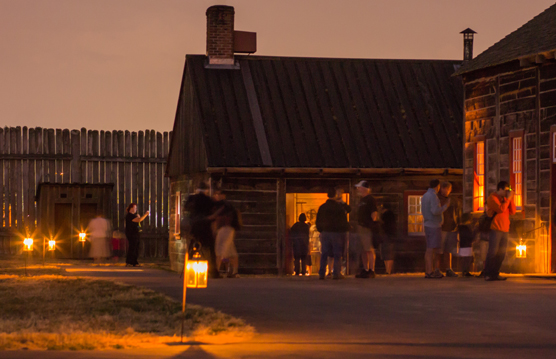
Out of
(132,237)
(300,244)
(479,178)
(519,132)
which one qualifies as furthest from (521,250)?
(132,237)

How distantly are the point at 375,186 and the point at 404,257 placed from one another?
2.04 meters

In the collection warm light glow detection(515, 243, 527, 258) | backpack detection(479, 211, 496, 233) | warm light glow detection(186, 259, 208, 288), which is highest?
backpack detection(479, 211, 496, 233)

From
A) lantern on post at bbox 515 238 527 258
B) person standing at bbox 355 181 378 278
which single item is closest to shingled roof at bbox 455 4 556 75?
lantern on post at bbox 515 238 527 258

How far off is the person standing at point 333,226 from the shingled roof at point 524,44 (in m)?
5.03

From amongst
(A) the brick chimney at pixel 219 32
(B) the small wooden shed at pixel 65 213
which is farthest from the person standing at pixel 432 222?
(B) the small wooden shed at pixel 65 213

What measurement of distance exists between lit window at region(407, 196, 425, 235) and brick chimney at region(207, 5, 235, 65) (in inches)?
255

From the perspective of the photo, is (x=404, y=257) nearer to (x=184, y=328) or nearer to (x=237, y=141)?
(x=237, y=141)

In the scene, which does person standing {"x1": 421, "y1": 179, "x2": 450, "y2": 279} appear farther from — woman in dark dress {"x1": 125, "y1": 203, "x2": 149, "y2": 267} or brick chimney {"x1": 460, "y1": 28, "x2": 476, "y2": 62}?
brick chimney {"x1": 460, "y1": 28, "x2": 476, "y2": 62}

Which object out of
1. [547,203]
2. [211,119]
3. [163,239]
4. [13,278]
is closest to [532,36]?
[547,203]

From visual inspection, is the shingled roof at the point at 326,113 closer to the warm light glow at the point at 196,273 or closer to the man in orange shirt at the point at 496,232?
the man in orange shirt at the point at 496,232

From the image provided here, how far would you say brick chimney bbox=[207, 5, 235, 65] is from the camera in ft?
93.5

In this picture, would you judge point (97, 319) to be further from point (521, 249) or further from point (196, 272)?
point (521, 249)

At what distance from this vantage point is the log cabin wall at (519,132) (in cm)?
2052

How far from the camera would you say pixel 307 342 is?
9773 millimetres
